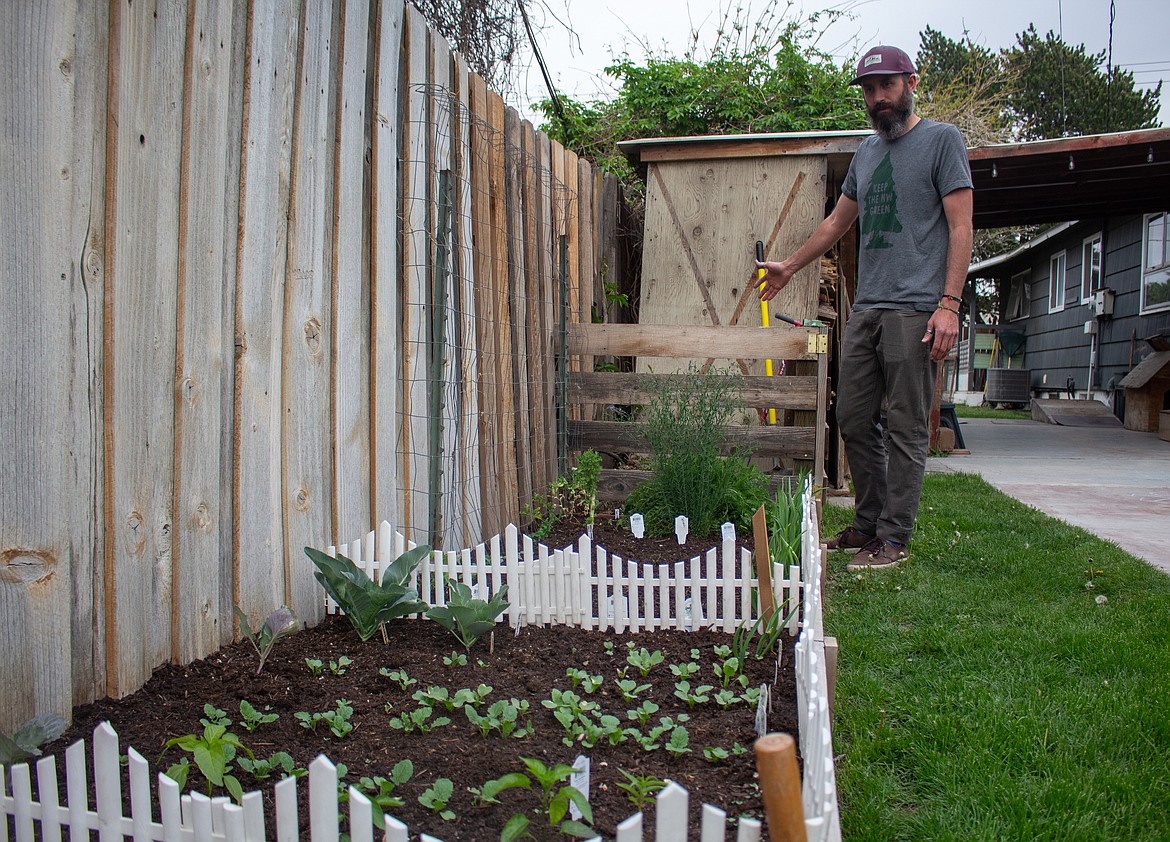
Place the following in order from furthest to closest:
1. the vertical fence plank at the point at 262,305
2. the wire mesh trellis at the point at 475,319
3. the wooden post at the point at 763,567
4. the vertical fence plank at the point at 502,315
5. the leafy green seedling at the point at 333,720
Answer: the vertical fence plank at the point at 502,315 < the wire mesh trellis at the point at 475,319 < the wooden post at the point at 763,567 < the vertical fence plank at the point at 262,305 < the leafy green seedling at the point at 333,720

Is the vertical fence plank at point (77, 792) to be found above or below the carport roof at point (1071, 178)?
below

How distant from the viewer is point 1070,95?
31.6m

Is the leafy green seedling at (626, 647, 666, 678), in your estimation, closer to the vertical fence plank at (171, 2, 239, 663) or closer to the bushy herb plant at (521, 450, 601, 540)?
the vertical fence plank at (171, 2, 239, 663)

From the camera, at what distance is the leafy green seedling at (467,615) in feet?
8.38

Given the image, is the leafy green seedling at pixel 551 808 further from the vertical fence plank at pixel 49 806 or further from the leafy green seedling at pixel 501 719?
the vertical fence plank at pixel 49 806

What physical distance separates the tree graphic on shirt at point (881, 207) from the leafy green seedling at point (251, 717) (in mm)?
3275

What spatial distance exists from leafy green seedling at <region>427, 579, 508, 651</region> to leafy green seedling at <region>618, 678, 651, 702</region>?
18.8 inches

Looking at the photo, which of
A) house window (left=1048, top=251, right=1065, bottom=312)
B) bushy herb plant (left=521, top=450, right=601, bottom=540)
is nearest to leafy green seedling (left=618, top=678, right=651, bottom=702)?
bushy herb plant (left=521, top=450, right=601, bottom=540)

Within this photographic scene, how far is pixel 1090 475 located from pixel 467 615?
6.80 metres

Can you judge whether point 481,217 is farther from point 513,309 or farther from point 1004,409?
point 1004,409

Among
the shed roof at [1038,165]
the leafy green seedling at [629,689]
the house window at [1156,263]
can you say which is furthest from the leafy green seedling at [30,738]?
the house window at [1156,263]

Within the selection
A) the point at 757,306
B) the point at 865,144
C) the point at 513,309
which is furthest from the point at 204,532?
the point at 757,306

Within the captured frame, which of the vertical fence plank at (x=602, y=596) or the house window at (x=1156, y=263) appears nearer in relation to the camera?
the vertical fence plank at (x=602, y=596)

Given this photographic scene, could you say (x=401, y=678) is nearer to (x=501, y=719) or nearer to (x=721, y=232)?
(x=501, y=719)
